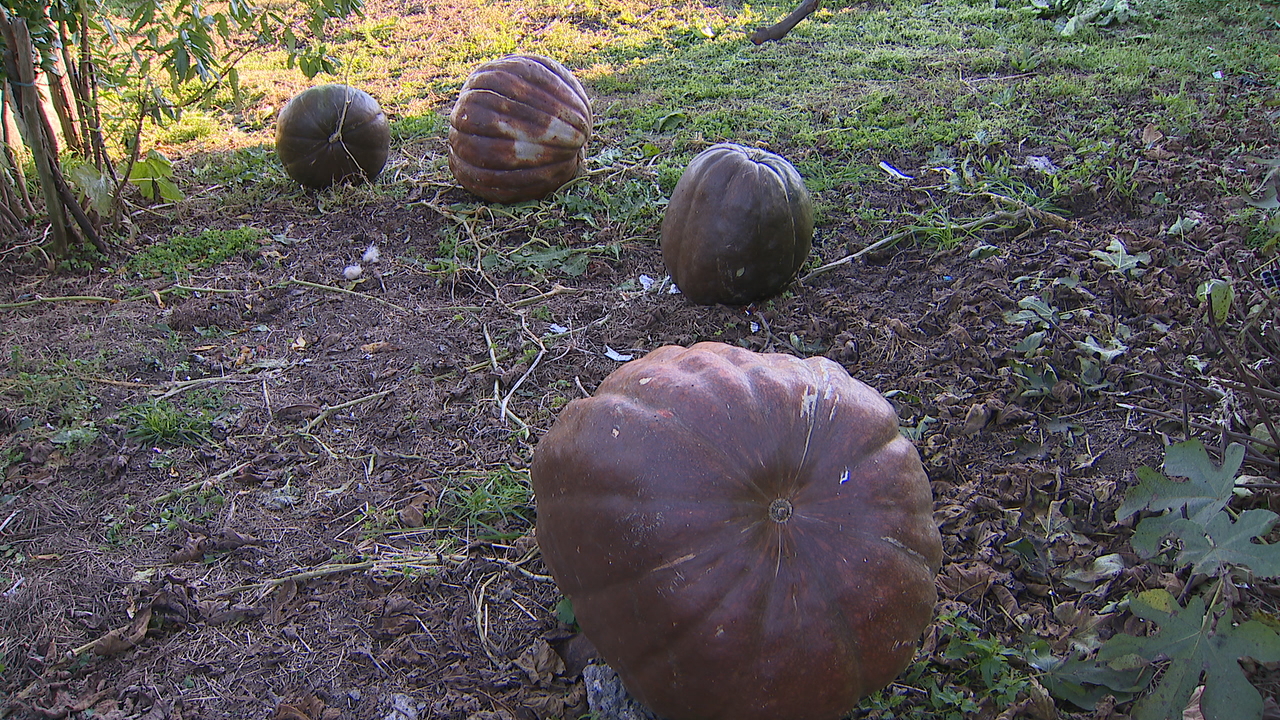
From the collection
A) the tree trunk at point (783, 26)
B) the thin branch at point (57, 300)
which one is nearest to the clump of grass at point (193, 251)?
the thin branch at point (57, 300)

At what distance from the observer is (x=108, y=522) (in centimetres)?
280

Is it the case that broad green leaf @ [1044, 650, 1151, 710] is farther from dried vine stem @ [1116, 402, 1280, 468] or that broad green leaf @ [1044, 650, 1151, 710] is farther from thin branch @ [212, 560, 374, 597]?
thin branch @ [212, 560, 374, 597]

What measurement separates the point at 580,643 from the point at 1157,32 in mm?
7130

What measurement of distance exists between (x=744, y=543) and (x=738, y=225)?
2.09 m

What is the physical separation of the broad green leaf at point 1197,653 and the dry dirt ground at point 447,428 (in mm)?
402

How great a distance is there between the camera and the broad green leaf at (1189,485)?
6.01 feet

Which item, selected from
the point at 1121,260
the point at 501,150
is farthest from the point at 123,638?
the point at 1121,260

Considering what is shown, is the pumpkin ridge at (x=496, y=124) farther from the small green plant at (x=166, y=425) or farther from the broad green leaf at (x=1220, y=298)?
the broad green leaf at (x=1220, y=298)

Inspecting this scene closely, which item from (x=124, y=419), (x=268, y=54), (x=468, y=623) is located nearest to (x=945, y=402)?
(x=468, y=623)

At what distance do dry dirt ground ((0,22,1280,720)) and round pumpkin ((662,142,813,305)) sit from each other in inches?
6.5

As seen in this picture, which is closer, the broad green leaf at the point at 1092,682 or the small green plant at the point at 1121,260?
the broad green leaf at the point at 1092,682

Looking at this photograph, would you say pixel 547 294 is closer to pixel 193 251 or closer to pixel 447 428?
pixel 447 428

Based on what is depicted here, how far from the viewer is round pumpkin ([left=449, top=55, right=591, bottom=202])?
190 inches

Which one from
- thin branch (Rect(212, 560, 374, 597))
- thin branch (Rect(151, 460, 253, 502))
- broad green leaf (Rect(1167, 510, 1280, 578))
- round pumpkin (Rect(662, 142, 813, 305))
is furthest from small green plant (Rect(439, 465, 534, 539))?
broad green leaf (Rect(1167, 510, 1280, 578))
